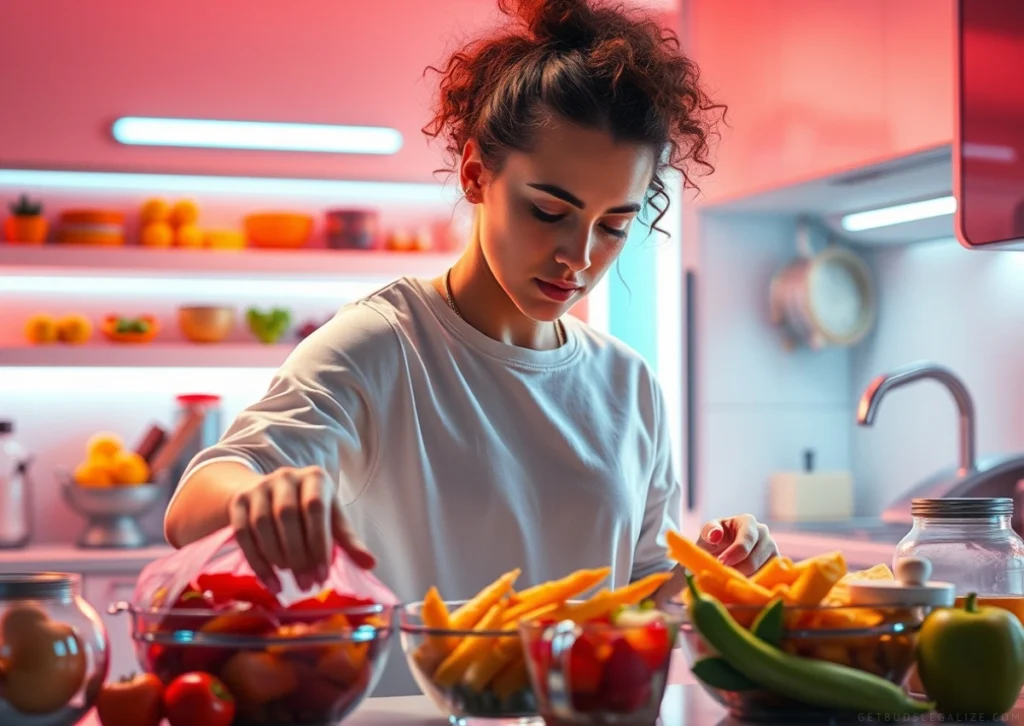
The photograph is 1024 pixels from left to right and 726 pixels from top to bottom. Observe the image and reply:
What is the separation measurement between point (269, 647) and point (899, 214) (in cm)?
247

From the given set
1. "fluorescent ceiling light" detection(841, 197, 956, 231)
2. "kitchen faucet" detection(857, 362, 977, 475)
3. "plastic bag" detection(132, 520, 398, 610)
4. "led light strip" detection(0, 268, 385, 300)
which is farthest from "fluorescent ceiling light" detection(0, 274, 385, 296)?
"plastic bag" detection(132, 520, 398, 610)

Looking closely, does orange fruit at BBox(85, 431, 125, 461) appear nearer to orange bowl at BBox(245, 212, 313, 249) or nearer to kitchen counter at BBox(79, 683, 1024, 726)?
orange bowl at BBox(245, 212, 313, 249)

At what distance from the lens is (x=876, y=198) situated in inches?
121

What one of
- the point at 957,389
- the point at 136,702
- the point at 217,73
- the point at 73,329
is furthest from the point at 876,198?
the point at 136,702

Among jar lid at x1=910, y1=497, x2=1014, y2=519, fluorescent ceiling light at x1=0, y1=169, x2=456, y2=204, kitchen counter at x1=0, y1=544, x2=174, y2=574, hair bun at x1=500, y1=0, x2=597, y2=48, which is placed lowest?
kitchen counter at x1=0, y1=544, x2=174, y2=574

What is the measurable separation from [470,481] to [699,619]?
619 mm

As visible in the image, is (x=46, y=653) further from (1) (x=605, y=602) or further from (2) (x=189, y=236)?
(2) (x=189, y=236)

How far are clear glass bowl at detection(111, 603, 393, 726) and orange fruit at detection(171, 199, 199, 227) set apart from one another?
105 inches

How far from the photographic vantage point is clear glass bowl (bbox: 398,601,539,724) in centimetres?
91

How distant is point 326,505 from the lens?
90cm

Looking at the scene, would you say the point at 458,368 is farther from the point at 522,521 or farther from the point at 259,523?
the point at 259,523

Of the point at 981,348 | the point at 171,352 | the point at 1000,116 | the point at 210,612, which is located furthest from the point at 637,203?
the point at 171,352

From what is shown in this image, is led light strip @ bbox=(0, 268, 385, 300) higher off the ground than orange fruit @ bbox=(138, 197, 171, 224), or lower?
lower

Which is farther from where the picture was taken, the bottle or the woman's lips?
the bottle
